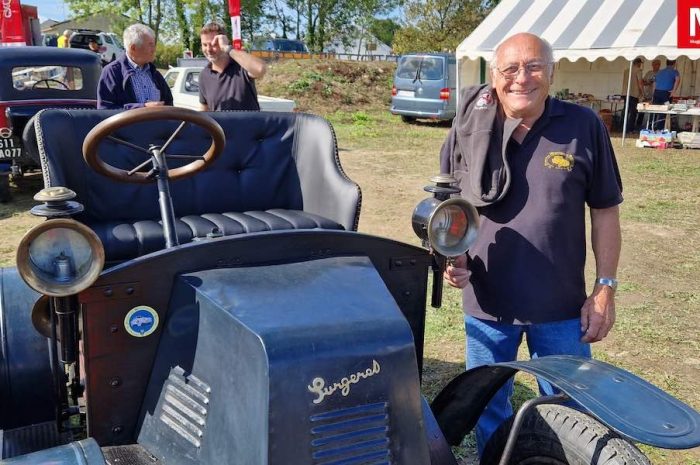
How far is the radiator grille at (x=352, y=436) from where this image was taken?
1548mm

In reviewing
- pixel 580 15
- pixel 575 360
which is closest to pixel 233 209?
pixel 575 360

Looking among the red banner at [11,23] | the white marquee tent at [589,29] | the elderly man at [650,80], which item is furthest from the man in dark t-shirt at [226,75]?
the elderly man at [650,80]

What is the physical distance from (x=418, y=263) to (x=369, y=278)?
1.27ft

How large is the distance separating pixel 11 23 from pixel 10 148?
839 centimetres

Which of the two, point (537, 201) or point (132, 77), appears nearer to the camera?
point (537, 201)

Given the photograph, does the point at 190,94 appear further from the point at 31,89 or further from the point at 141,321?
the point at 141,321

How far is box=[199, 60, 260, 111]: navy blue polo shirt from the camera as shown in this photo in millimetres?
5469

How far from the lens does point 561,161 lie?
227 cm

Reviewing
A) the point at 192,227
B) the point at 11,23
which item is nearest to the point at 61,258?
the point at 192,227

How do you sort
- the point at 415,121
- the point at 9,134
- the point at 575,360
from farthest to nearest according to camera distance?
the point at 415,121
the point at 9,134
the point at 575,360

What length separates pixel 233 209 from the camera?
439 centimetres

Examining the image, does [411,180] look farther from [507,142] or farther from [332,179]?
[507,142]

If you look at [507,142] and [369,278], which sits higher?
[507,142]

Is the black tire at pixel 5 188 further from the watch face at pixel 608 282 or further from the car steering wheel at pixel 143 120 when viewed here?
the watch face at pixel 608 282
